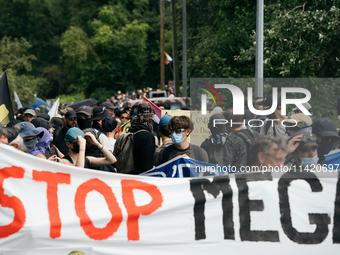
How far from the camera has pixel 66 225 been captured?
4238 millimetres

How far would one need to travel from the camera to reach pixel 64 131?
7473 millimetres

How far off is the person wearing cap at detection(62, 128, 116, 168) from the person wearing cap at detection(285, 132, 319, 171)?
1.90 metres

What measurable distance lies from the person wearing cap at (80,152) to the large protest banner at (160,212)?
0.68 metres

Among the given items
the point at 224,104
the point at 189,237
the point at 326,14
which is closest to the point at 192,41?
the point at 326,14

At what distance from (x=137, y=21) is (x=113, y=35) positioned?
3752 mm

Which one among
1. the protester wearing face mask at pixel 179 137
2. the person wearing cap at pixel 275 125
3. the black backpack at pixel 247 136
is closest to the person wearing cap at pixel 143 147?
the protester wearing face mask at pixel 179 137

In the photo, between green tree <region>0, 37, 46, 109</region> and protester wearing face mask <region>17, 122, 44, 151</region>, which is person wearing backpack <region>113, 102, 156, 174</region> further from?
green tree <region>0, 37, 46, 109</region>

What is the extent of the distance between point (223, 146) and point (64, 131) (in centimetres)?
322

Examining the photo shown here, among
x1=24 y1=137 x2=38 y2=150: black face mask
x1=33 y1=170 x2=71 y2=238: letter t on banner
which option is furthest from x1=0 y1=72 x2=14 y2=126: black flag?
x1=33 y1=170 x2=71 y2=238: letter t on banner

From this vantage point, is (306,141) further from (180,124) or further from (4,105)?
(4,105)

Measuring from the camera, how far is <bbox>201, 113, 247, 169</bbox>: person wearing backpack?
4.93 metres

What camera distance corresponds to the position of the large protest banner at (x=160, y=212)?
4.23 meters

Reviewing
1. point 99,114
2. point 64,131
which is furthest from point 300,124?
point 64,131

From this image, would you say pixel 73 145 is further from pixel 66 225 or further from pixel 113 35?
pixel 113 35
